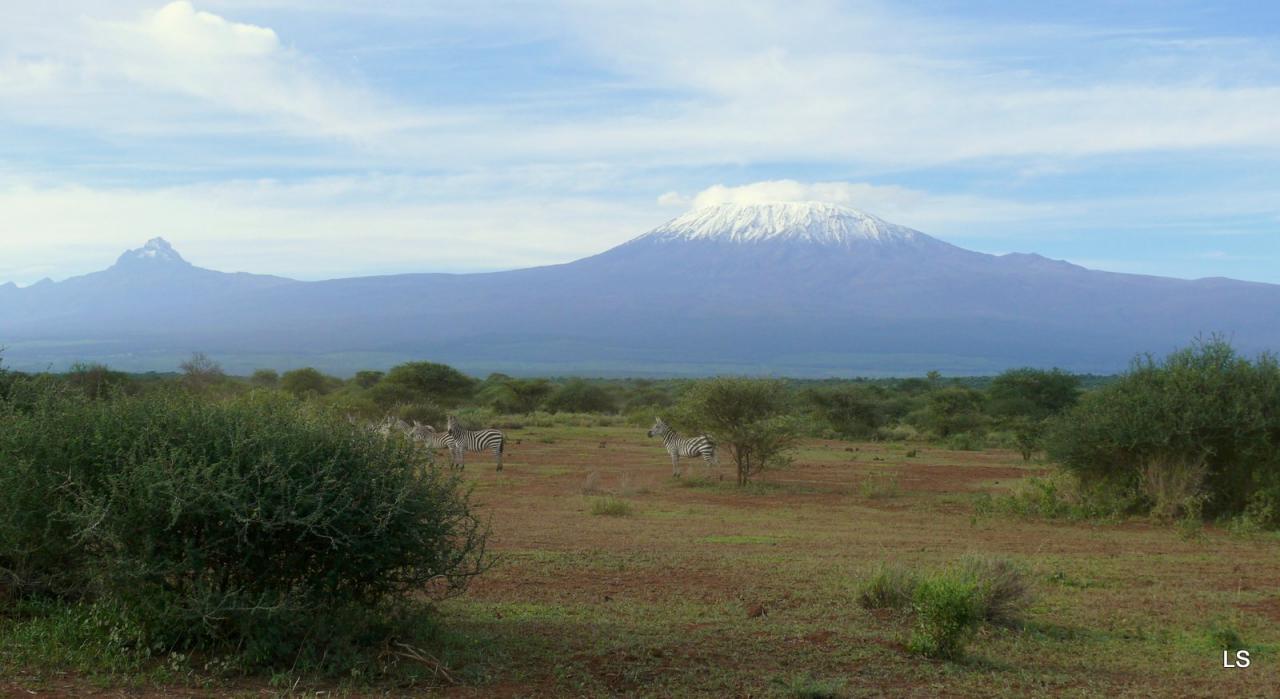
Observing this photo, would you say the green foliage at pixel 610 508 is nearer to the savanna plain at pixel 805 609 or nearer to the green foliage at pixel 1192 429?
the savanna plain at pixel 805 609

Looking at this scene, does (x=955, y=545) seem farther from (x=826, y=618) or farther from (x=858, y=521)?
(x=826, y=618)

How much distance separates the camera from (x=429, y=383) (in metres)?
55.4

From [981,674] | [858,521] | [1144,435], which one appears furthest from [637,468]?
[981,674]

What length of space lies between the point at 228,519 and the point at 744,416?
18277 millimetres

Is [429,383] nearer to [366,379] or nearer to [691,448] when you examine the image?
[366,379]

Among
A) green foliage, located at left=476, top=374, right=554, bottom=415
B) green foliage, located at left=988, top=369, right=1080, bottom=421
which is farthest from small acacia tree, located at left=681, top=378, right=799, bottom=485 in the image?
green foliage, located at left=476, top=374, right=554, bottom=415

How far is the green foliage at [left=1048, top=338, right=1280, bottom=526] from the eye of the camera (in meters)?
17.3

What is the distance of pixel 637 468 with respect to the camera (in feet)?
92.0

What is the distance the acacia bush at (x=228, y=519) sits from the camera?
6855 millimetres

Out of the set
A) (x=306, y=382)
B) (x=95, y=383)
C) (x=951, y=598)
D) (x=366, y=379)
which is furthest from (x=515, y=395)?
(x=951, y=598)

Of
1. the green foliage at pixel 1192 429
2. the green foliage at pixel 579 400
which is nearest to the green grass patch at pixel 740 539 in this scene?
the green foliage at pixel 1192 429

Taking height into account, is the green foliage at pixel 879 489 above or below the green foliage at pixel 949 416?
below

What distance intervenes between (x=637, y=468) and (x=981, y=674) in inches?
796

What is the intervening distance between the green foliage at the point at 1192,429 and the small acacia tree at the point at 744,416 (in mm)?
6527
